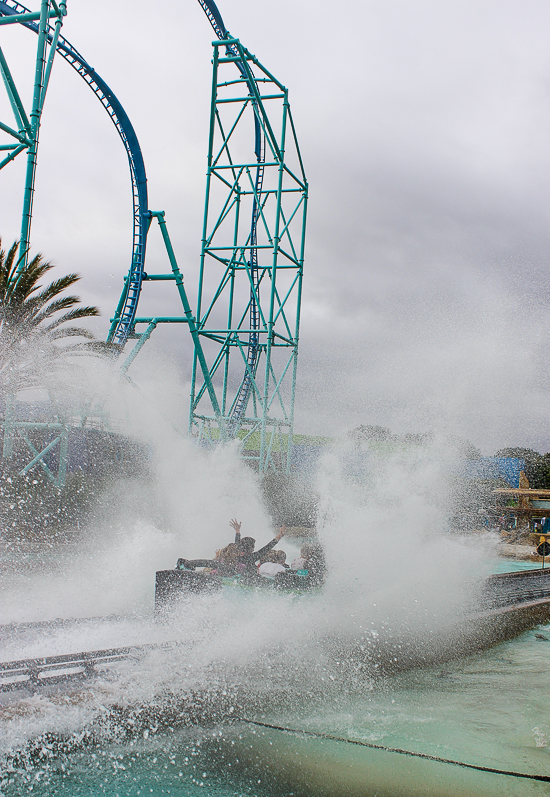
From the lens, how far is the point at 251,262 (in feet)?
65.0

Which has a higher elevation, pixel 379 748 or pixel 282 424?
pixel 282 424

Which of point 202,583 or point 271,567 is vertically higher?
point 202,583

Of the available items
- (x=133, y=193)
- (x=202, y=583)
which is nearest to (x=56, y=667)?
(x=202, y=583)

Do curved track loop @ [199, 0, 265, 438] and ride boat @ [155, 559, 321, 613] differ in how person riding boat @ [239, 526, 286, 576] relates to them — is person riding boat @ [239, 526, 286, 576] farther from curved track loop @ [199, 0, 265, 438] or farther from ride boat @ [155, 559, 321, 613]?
curved track loop @ [199, 0, 265, 438]

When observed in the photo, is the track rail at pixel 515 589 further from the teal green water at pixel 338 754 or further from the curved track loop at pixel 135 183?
the curved track loop at pixel 135 183

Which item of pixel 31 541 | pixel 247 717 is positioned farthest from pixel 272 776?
pixel 31 541

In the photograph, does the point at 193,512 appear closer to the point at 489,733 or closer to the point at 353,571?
the point at 353,571

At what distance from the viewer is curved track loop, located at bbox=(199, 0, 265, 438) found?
58.9 ft

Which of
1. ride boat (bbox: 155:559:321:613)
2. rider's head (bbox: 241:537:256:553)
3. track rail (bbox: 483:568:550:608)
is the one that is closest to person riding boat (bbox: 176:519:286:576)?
rider's head (bbox: 241:537:256:553)

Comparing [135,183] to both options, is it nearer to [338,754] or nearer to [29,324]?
[29,324]

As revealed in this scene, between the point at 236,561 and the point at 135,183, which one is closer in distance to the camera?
the point at 236,561

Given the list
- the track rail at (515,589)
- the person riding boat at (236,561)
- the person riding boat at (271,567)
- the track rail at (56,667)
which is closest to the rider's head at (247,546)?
the person riding boat at (236,561)

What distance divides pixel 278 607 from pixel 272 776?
3.45m

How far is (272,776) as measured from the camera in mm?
3988
